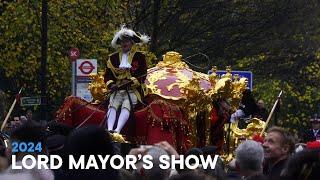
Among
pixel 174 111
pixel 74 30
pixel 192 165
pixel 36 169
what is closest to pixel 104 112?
pixel 174 111

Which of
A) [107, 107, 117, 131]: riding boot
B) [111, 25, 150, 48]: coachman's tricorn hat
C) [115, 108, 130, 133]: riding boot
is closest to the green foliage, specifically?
[111, 25, 150, 48]: coachman's tricorn hat

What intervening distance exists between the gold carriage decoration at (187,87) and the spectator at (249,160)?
7.11 metres

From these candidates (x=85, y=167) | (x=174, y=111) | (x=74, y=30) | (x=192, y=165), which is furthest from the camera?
(x=74, y=30)

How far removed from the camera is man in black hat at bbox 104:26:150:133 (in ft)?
52.0

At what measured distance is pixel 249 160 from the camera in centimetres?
866

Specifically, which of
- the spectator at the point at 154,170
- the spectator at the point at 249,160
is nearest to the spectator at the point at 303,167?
the spectator at the point at 154,170

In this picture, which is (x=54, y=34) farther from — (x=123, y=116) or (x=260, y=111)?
(x=123, y=116)

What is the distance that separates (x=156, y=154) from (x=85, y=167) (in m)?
0.63

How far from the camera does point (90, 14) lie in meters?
28.9

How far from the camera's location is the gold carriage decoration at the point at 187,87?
16.0 meters

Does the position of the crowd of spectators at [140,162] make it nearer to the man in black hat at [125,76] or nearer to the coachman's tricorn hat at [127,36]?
the man in black hat at [125,76]

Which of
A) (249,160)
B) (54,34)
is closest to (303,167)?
(249,160)

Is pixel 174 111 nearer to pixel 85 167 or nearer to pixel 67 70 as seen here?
pixel 85 167

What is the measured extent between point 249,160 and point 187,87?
729cm
